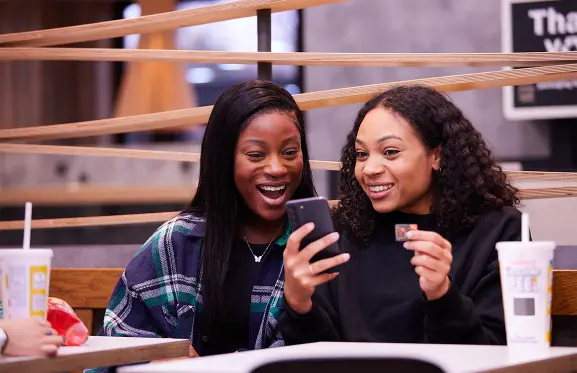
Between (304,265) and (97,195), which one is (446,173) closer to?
(304,265)

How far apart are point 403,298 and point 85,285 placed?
1.08 meters

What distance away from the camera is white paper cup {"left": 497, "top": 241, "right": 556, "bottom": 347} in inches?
64.0

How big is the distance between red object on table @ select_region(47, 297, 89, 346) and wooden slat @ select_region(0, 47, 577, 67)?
3.12ft

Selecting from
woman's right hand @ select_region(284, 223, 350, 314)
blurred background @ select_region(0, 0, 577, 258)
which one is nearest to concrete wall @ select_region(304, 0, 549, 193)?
blurred background @ select_region(0, 0, 577, 258)

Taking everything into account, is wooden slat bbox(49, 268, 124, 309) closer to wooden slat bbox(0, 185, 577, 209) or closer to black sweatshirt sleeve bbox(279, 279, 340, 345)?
black sweatshirt sleeve bbox(279, 279, 340, 345)

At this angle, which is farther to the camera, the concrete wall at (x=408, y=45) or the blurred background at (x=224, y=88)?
the concrete wall at (x=408, y=45)

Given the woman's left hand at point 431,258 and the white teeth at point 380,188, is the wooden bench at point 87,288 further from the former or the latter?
the woman's left hand at point 431,258

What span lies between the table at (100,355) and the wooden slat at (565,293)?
916 millimetres

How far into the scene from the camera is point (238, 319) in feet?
7.78

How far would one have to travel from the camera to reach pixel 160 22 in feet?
8.74

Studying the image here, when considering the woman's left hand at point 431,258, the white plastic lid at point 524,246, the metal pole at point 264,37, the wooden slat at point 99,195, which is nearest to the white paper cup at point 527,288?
the white plastic lid at point 524,246

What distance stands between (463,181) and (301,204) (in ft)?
1.84

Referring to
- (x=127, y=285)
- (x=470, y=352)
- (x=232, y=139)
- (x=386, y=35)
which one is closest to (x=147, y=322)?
(x=127, y=285)

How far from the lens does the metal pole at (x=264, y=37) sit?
264 cm
